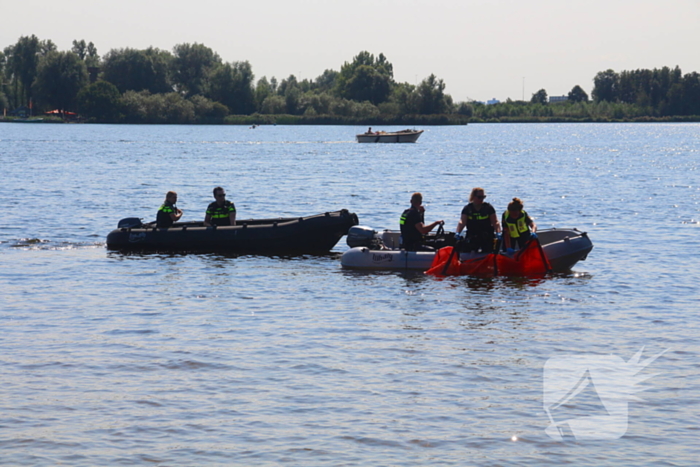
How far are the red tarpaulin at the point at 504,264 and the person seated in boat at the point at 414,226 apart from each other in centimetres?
81

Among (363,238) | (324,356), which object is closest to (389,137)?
(363,238)

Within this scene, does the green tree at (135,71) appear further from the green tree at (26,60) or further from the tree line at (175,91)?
the green tree at (26,60)

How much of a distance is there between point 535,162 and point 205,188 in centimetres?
3417

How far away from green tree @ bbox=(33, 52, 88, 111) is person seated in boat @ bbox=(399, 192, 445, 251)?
140020 mm

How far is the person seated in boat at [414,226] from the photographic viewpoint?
1728 centimetres

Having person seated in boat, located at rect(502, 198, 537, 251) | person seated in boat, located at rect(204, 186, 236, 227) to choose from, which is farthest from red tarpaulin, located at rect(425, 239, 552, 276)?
person seated in boat, located at rect(204, 186, 236, 227)

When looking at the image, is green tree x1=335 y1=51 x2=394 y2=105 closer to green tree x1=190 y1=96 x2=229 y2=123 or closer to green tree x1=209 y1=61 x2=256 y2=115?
green tree x1=209 y1=61 x2=256 y2=115

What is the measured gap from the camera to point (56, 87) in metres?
149

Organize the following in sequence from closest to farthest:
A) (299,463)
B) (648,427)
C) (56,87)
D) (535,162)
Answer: (299,463)
(648,427)
(535,162)
(56,87)

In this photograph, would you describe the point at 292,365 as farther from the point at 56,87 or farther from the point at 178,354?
the point at 56,87

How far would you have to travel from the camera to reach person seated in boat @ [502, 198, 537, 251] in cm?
1661

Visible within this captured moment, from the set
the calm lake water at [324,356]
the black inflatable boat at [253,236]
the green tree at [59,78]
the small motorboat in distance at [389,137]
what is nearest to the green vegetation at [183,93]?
the green tree at [59,78]

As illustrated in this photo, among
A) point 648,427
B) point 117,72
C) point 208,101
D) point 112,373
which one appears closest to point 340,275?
point 112,373

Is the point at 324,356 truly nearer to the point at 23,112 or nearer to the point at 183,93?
the point at 183,93
